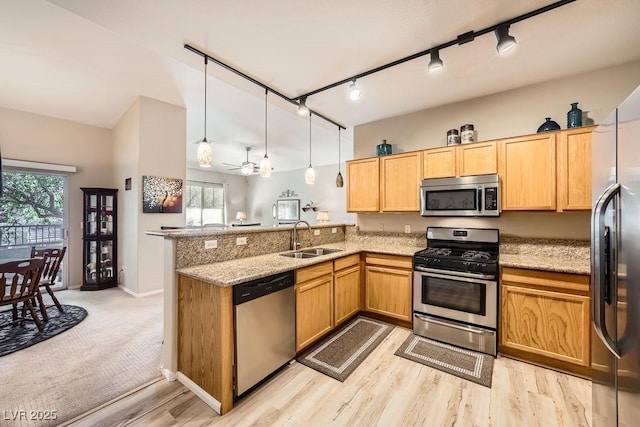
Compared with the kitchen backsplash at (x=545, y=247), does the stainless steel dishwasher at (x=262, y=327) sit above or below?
below

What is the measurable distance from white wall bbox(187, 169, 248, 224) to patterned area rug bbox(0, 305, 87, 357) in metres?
6.13

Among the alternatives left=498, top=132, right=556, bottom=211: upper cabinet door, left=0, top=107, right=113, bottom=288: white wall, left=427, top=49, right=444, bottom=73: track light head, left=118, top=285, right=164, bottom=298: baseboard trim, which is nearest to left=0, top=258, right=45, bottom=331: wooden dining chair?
left=118, top=285, right=164, bottom=298: baseboard trim

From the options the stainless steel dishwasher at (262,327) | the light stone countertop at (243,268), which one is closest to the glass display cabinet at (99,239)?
the light stone countertop at (243,268)

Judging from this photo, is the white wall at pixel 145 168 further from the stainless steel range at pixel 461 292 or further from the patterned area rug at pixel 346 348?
the stainless steel range at pixel 461 292

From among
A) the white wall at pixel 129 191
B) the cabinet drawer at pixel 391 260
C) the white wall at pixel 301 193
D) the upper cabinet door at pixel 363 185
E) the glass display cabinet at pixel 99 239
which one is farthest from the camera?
the white wall at pixel 301 193

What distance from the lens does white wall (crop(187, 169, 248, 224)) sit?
364 inches

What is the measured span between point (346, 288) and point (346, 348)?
2.18 feet

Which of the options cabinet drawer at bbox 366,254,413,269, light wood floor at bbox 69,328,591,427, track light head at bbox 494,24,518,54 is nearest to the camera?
light wood floor at bbox 69,328,591,427

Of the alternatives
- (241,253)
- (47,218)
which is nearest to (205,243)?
(241,253)

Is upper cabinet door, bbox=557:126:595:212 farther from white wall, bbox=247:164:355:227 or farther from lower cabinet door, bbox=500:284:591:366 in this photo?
white wall, bbox=247:164:355:227

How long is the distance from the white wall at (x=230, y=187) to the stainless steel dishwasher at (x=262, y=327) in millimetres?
8157

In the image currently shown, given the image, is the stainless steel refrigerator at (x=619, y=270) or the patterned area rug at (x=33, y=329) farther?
the patterned area rug at (x=33, y=329)

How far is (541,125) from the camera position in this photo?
277cm

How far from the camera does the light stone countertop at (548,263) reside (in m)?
2.20
